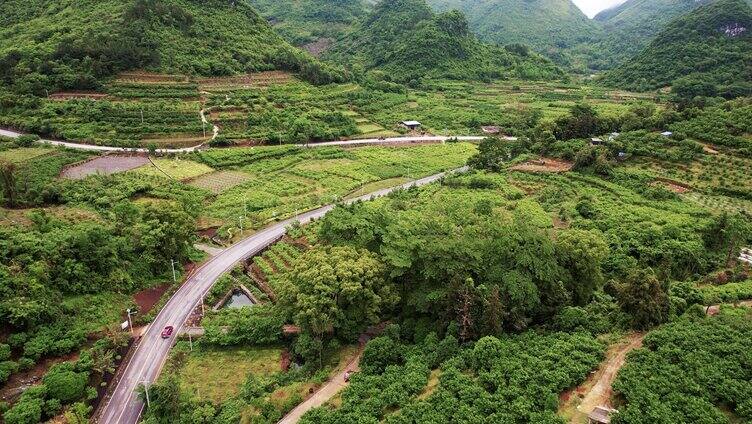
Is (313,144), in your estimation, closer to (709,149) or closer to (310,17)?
(709,149)

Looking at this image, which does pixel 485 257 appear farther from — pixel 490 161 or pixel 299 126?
pixel 299 126

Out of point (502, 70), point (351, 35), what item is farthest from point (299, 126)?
point (351, 35)

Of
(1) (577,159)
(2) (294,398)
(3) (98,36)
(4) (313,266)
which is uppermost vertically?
(3) (98,36)

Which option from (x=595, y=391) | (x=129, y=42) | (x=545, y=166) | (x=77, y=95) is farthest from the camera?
(x=129, y=42)

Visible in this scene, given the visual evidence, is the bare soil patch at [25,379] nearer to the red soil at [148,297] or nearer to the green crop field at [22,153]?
the red soil at [148,297]

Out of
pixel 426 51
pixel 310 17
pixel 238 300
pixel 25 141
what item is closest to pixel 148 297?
pixel 238 300

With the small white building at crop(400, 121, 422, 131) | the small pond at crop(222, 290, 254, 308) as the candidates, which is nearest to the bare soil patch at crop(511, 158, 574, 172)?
the small white building at crop(400, 121, 422, 131)
